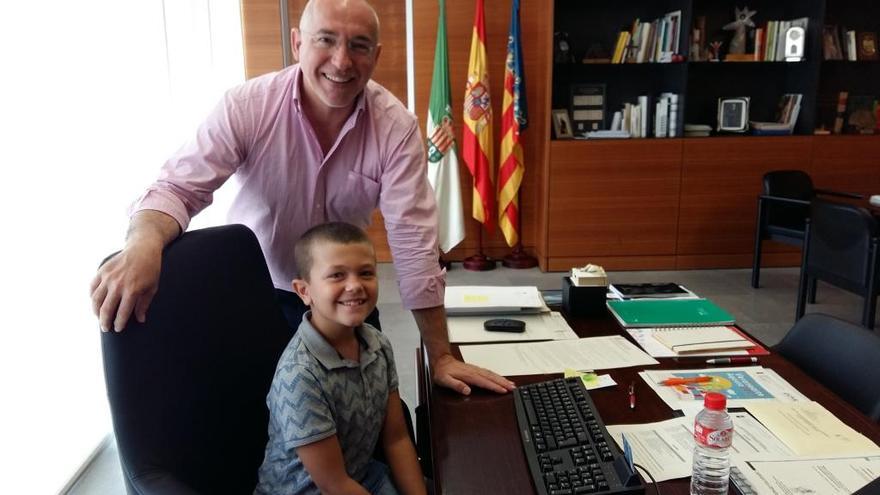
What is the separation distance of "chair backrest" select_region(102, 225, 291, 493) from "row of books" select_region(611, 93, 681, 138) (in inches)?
155

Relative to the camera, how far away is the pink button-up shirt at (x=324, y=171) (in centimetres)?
161

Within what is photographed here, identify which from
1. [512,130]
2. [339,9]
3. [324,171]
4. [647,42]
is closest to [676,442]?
[324,171]

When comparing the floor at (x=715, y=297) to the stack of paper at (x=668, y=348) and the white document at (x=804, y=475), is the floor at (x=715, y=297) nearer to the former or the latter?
the stack of paper at (x=668, y=348)

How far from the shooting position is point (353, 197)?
1723 mm

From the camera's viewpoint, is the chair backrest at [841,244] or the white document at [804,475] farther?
the chair backrest at [841,244]

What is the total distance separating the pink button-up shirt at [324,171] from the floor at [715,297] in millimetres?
1277

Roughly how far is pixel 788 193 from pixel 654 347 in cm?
336

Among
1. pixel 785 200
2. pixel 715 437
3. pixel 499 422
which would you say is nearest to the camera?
pixel 715 437

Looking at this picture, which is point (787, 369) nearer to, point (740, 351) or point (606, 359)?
point (740, 351)

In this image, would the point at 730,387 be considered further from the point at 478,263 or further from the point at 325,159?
the point at 478,263

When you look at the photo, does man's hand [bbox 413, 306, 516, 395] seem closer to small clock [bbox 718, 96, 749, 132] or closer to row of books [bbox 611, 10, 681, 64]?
row of books [bbox 611, 10, 681, 64]

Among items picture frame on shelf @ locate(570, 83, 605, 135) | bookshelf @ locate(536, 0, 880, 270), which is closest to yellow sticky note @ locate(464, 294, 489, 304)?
bookshelf @ locate(536, 0, 880, 270)

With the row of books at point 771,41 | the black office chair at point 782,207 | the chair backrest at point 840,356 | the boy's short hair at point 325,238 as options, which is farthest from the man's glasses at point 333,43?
the row of books at point 771,41

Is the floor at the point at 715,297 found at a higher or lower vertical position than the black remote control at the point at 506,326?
lower
